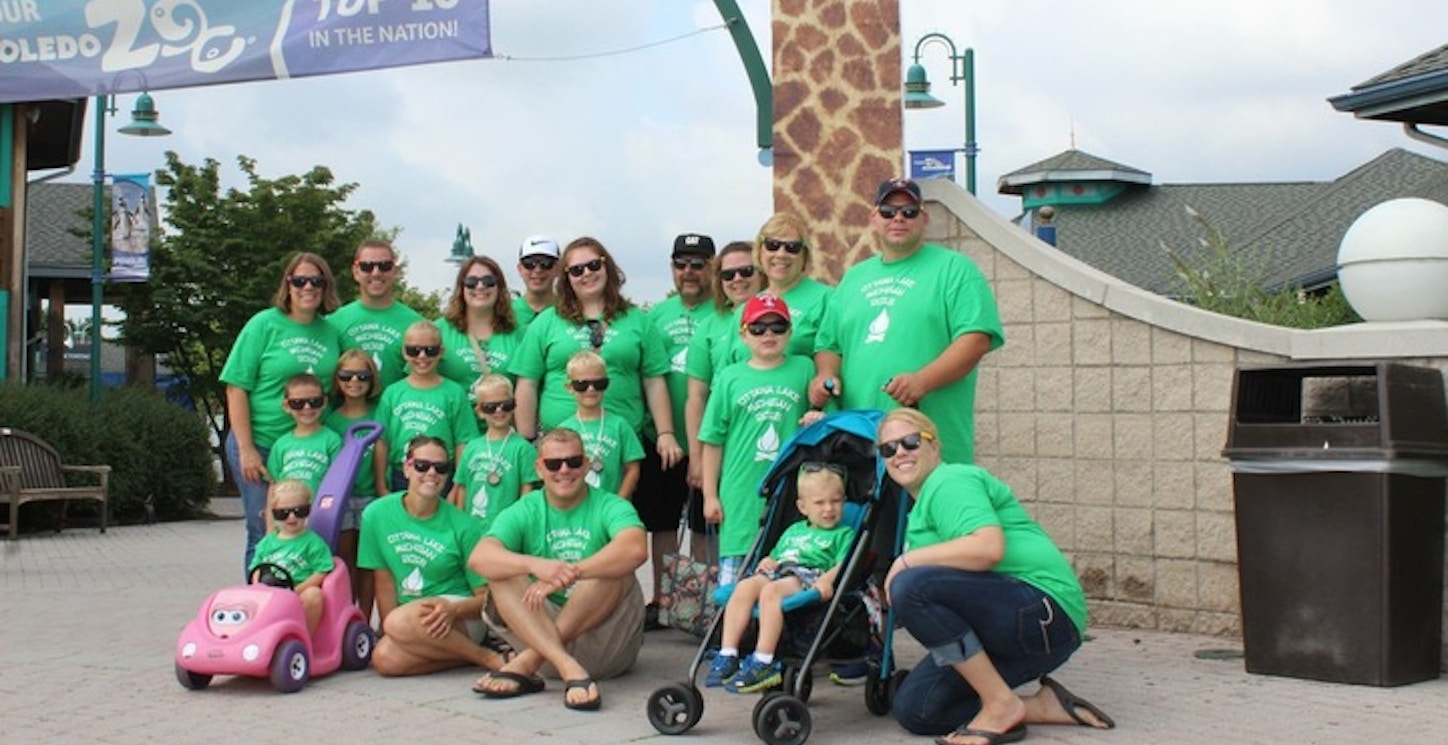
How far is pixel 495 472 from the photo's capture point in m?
7.75

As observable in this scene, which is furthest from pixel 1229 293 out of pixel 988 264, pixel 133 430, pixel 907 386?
pixel 133 430

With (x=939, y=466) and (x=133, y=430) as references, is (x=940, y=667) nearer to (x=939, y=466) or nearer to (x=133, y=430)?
(x=939, y=466)

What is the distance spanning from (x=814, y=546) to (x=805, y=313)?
1410mm

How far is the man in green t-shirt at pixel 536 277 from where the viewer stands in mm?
8305

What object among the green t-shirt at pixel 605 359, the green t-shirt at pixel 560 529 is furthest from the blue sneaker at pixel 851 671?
the green t-shirt at pixel 605 359

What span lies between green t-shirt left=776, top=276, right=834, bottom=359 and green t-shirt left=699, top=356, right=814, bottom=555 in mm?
263

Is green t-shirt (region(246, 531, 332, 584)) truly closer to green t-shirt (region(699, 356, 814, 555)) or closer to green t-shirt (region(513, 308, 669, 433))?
green t-shirt (region(513, 308, 669, 433))

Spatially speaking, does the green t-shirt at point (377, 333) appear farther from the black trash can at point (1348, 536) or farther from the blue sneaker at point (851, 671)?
the black trash can at point (1348, 536)

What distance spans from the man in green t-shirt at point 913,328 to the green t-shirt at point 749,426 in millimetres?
124

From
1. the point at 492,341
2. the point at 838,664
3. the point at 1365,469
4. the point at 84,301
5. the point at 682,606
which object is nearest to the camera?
the point at 838,664

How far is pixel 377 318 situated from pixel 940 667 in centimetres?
370

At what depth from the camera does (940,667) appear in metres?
5.89

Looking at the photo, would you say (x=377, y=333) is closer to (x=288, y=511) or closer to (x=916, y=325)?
(x=288, y=511)

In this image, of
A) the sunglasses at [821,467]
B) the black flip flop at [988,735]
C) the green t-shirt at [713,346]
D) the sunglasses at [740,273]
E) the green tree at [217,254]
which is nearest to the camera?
the black flip flop at [988,735]
